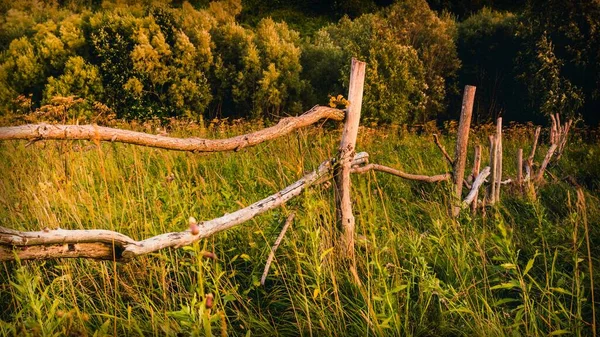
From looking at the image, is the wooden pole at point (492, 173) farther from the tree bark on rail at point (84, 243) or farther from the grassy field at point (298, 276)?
the tree bark on rail at point (84, 243)

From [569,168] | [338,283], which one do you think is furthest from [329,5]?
[338,283]

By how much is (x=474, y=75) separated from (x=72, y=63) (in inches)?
630

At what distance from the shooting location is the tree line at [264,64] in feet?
44.2

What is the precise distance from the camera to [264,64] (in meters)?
15.4

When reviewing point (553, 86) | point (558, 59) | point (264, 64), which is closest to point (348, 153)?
point (264, 64)

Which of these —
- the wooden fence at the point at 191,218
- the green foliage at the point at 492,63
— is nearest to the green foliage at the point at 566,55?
the green foliage at the point at 492,63

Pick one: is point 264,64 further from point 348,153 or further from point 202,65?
point 348,153

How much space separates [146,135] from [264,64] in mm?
13909

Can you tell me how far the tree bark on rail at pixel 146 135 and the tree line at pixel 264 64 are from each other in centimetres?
953

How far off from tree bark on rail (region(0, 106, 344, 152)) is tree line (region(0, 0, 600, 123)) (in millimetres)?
9534

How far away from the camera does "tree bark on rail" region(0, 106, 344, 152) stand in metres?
1.68

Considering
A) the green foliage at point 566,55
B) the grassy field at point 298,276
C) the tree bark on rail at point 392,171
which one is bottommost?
the grassy field at point 298,276

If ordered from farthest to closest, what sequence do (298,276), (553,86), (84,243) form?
1. (553,86)
2. (298,276)
3. (84,243)

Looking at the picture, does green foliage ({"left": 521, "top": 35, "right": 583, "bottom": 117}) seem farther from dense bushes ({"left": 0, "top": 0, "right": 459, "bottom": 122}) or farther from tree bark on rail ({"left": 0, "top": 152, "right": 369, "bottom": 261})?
tree bark on rail ({"left": 0, "top": 152, "right": 369, "bottom": 261})
